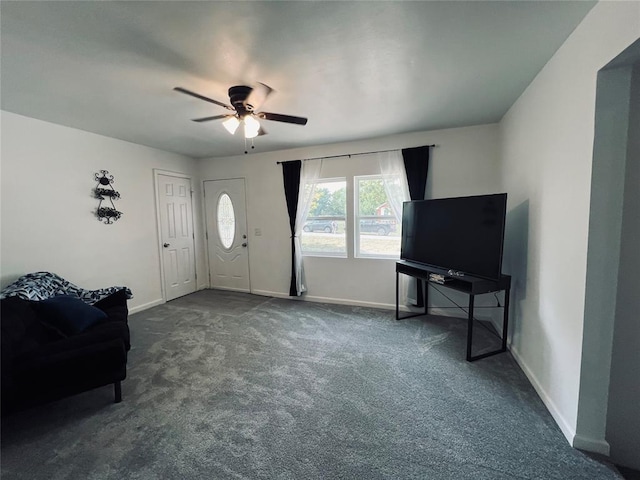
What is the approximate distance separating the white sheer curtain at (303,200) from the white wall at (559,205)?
2578 millimetres

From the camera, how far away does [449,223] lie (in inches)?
112

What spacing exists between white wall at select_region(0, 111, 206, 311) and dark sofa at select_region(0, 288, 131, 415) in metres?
0.90

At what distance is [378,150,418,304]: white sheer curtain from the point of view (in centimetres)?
370

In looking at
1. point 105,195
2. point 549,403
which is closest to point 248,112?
point 105,195

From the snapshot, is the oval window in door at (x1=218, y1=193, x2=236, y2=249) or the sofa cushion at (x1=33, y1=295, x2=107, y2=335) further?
the oval window in door at (x1=218, y1=193, x2=236, y2=249)

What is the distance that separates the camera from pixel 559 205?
6.00ft

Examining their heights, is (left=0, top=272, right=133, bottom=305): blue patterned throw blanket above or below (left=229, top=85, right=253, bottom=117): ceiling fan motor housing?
below

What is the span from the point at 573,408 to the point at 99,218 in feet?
16.5

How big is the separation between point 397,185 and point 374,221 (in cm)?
61

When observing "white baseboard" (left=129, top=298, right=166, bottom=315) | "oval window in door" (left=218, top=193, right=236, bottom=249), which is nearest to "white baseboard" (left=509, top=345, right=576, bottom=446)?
"oval window in door" (left=218, top=193, right=236, bottom=249)

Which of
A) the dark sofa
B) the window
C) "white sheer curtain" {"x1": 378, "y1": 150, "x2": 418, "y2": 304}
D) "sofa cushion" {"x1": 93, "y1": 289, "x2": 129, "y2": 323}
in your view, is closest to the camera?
the dark sofa

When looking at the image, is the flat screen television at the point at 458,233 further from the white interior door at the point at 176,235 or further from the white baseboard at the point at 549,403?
the white interior door at the point at 176,235

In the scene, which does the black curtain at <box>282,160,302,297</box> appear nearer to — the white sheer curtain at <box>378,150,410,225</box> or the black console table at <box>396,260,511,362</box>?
the white sheer curtain at <box>378,150,410,225</box>

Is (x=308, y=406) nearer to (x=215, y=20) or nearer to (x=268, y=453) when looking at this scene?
(x=268, y=453)
